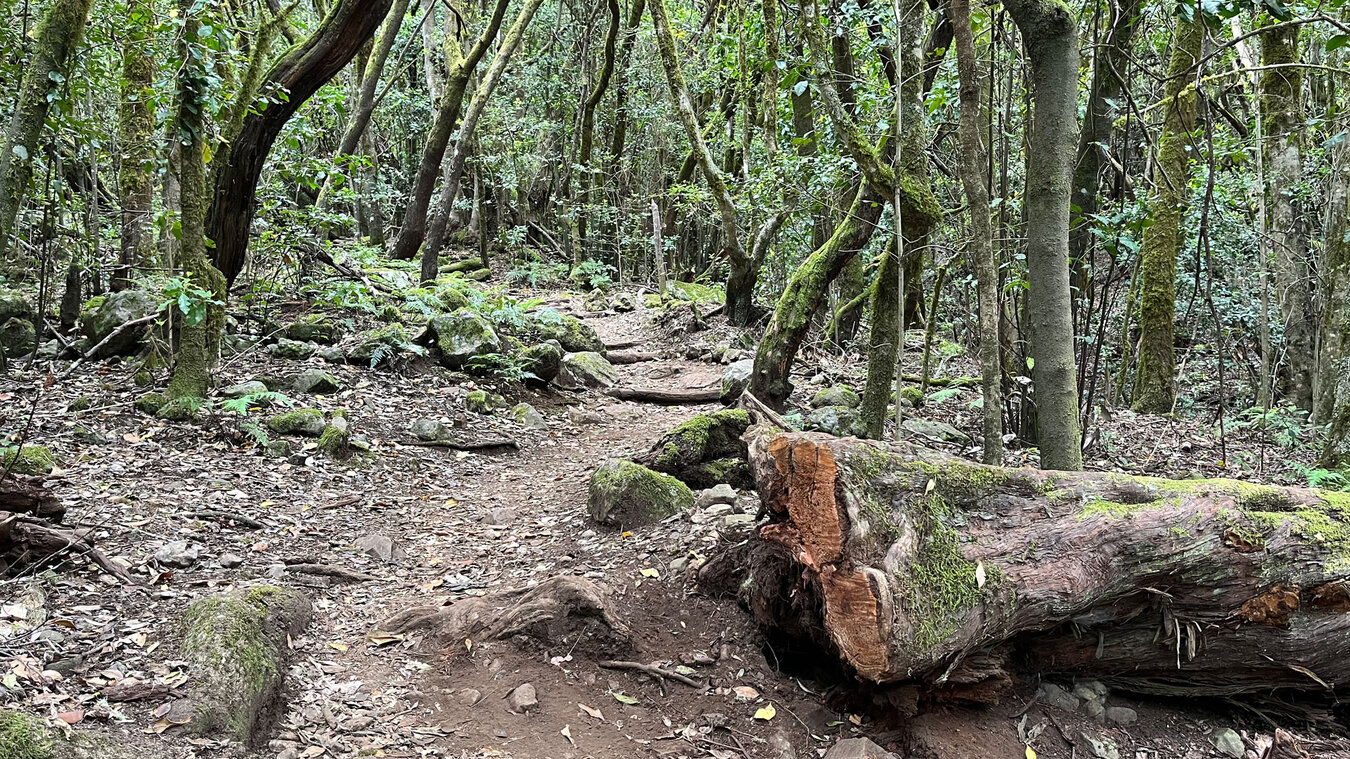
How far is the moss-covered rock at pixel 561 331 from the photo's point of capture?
11391 mm

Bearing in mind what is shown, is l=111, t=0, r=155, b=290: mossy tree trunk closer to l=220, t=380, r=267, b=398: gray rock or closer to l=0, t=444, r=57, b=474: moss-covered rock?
l=220, t=380, r=267, b=398: gray rock

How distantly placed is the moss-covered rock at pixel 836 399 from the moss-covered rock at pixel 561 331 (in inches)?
162

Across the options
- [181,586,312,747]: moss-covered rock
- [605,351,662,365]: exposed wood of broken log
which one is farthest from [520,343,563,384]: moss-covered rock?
[181,586,312,747]: moss-covered rock

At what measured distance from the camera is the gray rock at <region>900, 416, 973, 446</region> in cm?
788

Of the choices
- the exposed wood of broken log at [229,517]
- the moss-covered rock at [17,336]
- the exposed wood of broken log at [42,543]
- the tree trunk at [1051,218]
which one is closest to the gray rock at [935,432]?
the tree trunk at [1051,218]

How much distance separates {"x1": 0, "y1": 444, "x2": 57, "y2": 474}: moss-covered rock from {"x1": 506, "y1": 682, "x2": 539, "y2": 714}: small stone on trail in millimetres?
3123

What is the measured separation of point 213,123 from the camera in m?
7.33

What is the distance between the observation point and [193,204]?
20.8ft

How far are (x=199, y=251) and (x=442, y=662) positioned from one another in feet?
15.0

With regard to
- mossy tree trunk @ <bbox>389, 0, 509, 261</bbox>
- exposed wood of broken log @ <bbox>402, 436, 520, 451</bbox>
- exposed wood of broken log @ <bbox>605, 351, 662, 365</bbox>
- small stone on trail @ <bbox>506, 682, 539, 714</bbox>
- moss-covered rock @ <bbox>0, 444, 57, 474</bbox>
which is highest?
mossy tree trunk @ <bbox>389, 0, 509, 261</bbox>

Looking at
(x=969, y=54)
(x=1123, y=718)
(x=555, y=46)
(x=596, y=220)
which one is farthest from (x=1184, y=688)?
(x=555, y=46)

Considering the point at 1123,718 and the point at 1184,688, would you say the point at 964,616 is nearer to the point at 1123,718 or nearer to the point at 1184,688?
the point at 1123,718

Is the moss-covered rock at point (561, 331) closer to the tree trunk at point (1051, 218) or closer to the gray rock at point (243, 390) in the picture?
the gray rock at point (243, 390)

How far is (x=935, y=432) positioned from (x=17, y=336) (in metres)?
9.34
